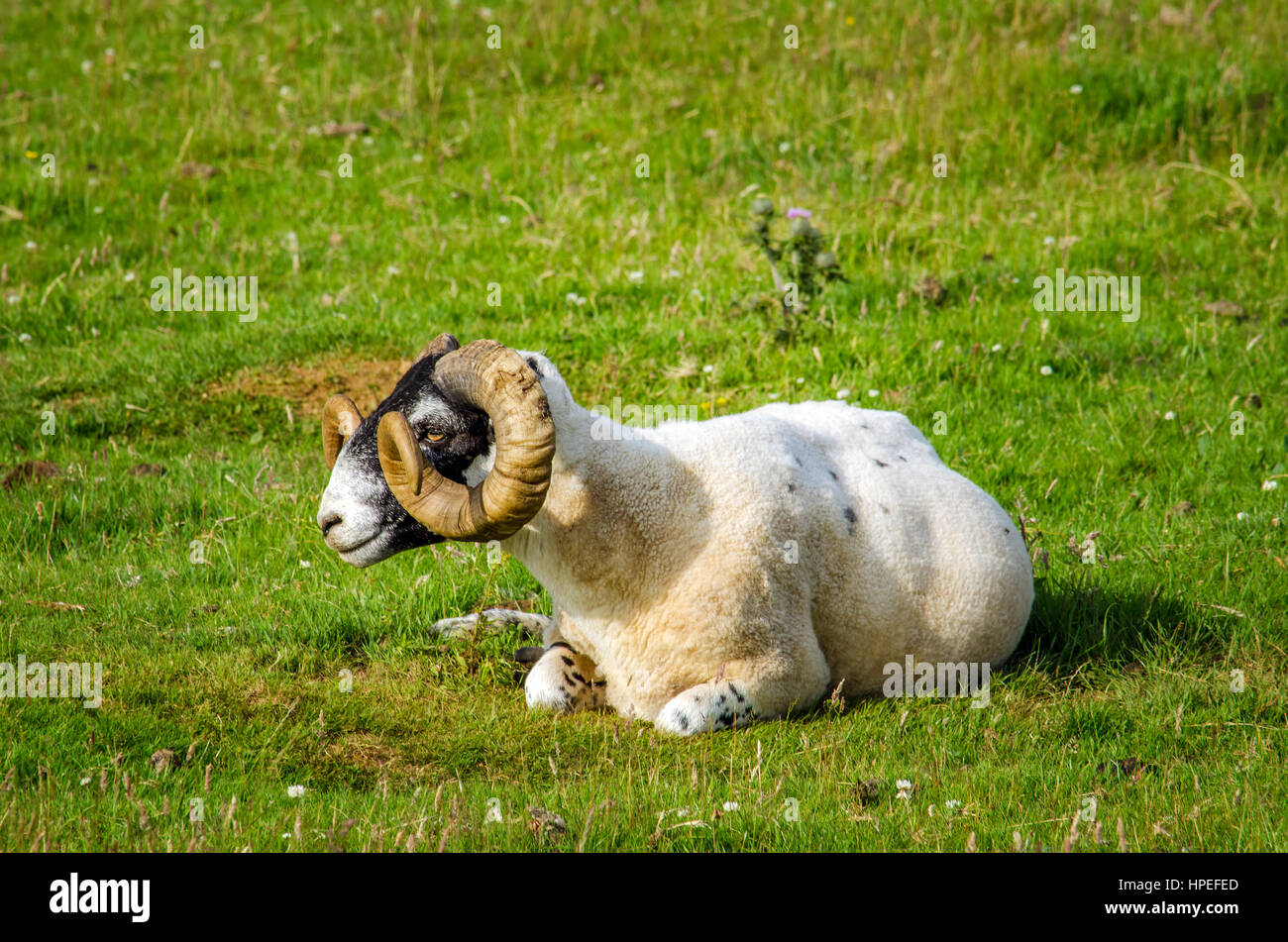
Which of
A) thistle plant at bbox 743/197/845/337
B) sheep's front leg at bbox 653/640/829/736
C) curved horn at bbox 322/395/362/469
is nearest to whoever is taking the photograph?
sheep's front leg at bbox 653/640/829/736

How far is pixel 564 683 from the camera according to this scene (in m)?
6.39

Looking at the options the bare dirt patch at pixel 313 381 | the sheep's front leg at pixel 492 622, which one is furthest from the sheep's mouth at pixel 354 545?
the bare dirt patch at pixel 313 381

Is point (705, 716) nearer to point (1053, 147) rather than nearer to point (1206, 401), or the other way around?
point (1206, 401)

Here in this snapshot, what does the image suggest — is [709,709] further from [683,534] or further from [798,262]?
[798,262]

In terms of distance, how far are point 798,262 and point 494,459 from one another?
530cm

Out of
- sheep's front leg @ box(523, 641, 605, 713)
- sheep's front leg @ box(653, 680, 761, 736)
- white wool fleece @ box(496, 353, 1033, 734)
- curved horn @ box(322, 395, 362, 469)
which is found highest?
curved horn @ box(322, 395, 362, 469)

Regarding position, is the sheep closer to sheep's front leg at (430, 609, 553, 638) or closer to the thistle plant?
sheep's front leg at (430, 609, 553, 638)

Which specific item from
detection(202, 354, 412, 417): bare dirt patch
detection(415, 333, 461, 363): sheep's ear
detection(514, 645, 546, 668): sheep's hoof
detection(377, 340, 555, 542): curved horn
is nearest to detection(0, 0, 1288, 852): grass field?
detection(202, 354, 412, 417): bare dirt patch

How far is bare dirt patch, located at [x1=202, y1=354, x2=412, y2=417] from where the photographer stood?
10102 millimetres

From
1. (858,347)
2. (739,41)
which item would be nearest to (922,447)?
(858,347)

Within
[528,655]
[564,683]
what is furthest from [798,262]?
[564,683]

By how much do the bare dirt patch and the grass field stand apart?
0.04 metres

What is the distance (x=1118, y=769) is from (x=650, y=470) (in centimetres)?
245

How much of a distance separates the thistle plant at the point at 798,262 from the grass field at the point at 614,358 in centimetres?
24
